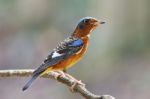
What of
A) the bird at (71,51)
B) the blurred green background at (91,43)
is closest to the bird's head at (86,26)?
the bird at (71,51)

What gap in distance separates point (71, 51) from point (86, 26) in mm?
127

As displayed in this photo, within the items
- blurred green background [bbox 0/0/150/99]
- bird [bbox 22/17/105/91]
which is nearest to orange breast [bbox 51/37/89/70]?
bird [bbox 22/17/105/91]

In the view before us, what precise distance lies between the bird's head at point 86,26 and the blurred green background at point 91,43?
12.9 feet

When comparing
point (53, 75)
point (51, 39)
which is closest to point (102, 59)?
point (51, 39)

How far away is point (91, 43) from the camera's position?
260 inches

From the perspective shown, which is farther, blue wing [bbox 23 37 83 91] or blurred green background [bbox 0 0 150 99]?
blurred green background [bbox 0 0 150 99]

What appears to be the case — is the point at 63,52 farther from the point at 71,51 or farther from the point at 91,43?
the point at 91,43

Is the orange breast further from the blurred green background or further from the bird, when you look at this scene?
the blurred green background

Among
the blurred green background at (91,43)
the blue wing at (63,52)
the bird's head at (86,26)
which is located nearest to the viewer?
the bird's head at (86,26)

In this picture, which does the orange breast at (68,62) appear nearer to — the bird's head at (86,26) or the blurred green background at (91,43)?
the bird's head at (86,26)

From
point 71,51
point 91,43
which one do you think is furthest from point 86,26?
point 91,43

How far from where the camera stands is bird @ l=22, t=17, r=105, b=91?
6.44 ft

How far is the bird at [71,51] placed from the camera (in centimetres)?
196

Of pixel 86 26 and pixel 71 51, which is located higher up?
pixel 86 26
